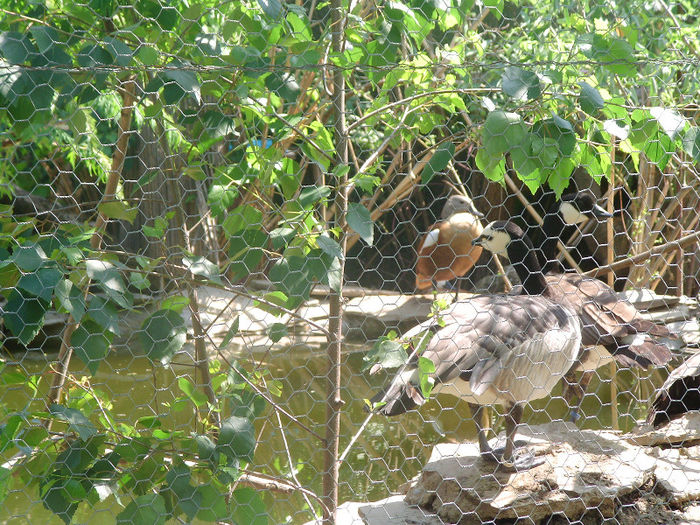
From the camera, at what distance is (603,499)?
1.73 m

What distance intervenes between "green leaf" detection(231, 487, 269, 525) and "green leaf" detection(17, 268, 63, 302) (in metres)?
0.51

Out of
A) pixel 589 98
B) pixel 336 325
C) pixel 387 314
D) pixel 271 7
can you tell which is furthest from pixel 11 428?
pixel 387 314

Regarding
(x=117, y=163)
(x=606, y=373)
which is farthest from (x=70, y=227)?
(x=606, y=373)

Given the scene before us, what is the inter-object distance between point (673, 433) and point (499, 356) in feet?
2.50

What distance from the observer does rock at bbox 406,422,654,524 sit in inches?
68.5

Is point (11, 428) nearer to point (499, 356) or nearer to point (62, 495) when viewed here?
point (62, 495)

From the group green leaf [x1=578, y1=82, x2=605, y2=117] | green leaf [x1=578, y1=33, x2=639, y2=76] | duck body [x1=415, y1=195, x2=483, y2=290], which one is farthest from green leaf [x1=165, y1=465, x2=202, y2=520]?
duck body [x1=415, y1=195, x2=483, y2=290]

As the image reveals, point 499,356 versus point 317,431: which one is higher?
point 499,356

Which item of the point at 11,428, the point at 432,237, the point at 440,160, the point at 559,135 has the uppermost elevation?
the point at 559,135

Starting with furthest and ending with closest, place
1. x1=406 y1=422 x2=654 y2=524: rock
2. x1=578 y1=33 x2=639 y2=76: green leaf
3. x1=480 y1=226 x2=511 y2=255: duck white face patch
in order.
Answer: x1=480 y1=226 x2=511 y2=255: duck white face patch < x1=406 y1=422 x2=654 y2=524: rock < x1=578 y1=33 x2=639 y2=76: green leaf

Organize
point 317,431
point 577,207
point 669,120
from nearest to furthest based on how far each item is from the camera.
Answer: point 669,120
point 577,207
point 317,431

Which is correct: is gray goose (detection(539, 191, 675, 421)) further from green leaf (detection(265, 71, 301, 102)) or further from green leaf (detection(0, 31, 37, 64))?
green leaf (detection(0, 31, 37, 64))

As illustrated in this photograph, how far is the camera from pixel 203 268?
1268 mm

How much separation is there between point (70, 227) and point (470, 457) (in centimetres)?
123
